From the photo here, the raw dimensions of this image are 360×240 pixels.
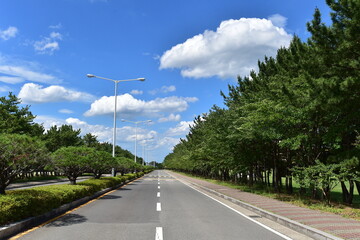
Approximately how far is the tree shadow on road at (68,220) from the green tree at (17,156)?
78.5 inches

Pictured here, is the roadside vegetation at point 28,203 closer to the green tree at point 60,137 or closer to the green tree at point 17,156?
the green tree at point 17,156

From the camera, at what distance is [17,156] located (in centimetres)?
877

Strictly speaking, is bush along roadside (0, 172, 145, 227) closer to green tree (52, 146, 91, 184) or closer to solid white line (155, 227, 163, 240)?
solid white line (155, 227, 163, 240)

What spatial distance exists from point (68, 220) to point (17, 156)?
2474 mm

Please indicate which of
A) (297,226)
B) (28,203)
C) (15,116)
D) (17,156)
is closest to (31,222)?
(28,203)

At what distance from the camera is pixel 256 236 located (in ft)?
23.9

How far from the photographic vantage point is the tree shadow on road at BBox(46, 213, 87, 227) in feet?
27.4

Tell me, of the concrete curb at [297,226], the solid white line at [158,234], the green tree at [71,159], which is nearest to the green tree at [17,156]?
the solid white line at [158,234]

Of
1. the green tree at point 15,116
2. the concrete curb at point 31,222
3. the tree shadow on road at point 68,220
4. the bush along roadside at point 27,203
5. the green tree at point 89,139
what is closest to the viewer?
the concrete curb at point 31,222

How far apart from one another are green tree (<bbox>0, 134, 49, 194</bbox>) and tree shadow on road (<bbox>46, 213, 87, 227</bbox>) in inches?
78.5

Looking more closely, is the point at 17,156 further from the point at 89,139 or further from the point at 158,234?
the point at 89,139

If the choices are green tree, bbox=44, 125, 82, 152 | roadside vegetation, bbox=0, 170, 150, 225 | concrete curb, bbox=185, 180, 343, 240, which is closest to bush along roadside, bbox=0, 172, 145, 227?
roadside vegetation, bbox=0, 170, 150, 225

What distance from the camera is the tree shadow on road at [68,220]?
835cm

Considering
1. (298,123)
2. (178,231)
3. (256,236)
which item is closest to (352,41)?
(298,123)
